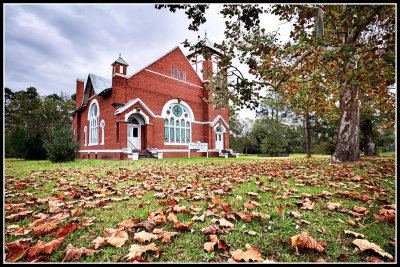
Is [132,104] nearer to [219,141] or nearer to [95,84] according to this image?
[95,84]

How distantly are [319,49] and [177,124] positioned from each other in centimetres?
1518

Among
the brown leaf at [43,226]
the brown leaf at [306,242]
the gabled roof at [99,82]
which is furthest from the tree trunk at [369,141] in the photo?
the gabled roof at [99,82]

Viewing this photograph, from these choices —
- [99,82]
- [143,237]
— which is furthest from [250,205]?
[99,82]

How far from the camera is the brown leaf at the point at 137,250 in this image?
4.91 ft

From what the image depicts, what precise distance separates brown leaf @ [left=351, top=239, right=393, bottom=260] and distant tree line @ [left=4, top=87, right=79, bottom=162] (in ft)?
15.1

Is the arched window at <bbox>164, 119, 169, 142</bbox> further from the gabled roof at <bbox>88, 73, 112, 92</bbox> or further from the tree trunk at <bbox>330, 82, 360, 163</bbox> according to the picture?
the tree trunk at <bbox>330, 82, 360, 163</bbox>

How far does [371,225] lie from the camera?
2.04 metres

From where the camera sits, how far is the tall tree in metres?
3.57

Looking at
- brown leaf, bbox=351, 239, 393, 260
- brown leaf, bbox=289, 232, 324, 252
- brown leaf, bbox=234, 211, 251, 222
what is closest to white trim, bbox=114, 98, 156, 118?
brown leaf, bbox=234, 211, 251, 222

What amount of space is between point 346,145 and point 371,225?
797 cm

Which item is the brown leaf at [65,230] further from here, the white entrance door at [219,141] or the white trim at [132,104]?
the white entrance door at [219,141]

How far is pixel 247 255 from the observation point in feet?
4.96

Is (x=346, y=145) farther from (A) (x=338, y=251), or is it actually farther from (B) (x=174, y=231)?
(B) (x=174, y=231)

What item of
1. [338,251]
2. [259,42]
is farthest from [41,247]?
[259,42]
